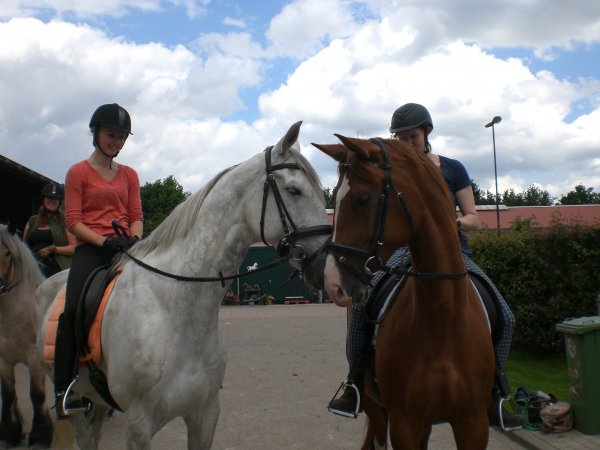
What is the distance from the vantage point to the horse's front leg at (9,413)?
636 centimetres

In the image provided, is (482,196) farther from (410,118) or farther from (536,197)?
(410,118)

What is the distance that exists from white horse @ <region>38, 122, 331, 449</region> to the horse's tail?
2177 mm

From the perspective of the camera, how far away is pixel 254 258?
28375 mm

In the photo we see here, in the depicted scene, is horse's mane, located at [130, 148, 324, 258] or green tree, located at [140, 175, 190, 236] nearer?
horse's mane, located at [130, 148, 324, 258]

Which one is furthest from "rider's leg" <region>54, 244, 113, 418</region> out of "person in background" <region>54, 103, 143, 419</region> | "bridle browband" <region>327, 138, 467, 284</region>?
"bridle browband" <region>327, 138, 467, 284</region>

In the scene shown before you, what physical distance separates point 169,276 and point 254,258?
81.3 ft

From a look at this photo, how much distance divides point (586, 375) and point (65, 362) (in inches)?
202

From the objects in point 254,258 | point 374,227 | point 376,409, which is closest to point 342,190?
point 374,227

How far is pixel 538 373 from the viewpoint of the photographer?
8.97m

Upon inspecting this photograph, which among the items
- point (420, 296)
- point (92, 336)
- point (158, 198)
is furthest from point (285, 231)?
point (158, 198)

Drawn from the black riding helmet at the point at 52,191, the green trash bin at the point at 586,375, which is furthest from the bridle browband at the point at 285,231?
the black riding helmet at the point at 52,191

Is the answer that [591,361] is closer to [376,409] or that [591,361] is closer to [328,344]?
[376,409]

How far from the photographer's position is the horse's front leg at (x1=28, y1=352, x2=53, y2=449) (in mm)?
6160

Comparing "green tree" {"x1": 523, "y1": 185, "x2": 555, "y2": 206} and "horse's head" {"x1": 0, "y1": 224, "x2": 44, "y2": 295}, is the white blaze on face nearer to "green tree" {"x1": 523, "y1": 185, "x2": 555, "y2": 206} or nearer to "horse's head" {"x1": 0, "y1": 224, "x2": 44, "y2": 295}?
"horse's head" {"x1": 0, "y1": 224, "x2": 44, "y2": 295}
